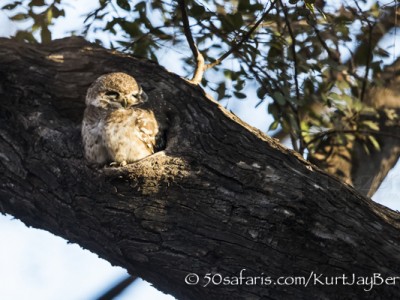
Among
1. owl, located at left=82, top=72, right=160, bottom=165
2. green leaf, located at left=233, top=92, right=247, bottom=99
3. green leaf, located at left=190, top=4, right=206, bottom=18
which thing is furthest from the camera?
green leaf, located at left=233, top=92, right=247, bottom=99

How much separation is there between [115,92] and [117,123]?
0.15 meters

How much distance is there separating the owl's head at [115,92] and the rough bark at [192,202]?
0.09m

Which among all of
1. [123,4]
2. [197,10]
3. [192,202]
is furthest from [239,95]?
[192,202]

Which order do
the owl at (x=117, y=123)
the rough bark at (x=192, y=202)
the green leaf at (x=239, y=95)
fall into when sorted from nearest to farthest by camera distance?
1. the rough bark at (x=192, y=202)
2. the owl at (x=117, y=123)
3. the green leaf at (x=239, y=95)

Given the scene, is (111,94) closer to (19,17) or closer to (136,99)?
(136,99)

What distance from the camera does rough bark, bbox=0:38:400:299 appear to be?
2830 millimetres

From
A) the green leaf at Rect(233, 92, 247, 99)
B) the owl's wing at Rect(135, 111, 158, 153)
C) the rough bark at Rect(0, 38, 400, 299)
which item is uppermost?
the green leaf at Rect(233, 92, 247, 99)

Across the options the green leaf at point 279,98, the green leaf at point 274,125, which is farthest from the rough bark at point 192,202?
the green leaf at point 274,125

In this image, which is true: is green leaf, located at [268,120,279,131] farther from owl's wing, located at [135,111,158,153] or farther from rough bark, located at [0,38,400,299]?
owl's wing, located at [135,111,158,153]

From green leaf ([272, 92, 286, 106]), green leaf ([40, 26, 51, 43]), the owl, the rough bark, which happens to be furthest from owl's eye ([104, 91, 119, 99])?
green leaf ([272, 92, 286, 106])

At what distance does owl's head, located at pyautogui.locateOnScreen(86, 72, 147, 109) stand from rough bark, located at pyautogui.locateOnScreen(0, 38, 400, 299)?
9 centimetres

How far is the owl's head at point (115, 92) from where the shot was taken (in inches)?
142

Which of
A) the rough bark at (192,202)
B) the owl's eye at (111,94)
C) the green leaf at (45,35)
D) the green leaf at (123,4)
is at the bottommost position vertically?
the rough bark at (192,202)

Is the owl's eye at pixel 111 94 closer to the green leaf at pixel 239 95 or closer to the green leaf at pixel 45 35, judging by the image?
the green leaf at pixel 45 35
